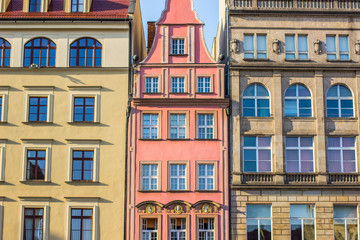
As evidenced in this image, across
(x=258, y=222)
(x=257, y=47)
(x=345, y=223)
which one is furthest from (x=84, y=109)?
(x=345, y=223)

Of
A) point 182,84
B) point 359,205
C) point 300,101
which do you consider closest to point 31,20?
point 182,84

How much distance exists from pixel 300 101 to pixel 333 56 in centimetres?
371

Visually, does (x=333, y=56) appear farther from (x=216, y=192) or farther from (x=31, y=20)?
(x=31, y=20)

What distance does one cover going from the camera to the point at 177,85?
40.6 m

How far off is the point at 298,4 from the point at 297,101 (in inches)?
252

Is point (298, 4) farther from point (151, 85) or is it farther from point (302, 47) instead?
point (151, 85)

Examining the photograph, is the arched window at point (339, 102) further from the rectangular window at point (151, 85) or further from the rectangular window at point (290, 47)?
the rectangular window at point (151, 85)

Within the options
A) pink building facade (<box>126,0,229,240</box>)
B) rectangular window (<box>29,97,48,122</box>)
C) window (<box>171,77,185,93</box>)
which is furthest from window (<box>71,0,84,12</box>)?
window (<box>171,77,185,93</box>)

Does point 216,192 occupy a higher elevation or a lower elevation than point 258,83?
lower

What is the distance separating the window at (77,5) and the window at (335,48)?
16046mm

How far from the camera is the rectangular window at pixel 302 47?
4128 cm

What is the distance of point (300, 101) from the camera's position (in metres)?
40.7

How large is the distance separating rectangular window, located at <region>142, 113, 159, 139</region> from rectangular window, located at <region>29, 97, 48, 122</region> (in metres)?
6.17

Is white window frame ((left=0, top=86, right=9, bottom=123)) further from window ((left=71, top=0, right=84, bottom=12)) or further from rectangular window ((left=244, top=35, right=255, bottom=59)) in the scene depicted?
rectangular window ((left=244, top=35, right=255, bottom=59))
